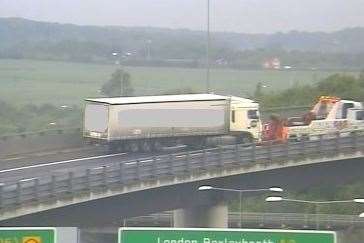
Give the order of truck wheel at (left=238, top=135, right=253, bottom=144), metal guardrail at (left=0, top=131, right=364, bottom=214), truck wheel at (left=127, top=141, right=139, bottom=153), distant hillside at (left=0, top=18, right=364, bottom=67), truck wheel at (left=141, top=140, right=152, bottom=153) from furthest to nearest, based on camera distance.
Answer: distant hillside at (left=0, top=18, right=364, bottom=67), truck wheel at (left=238, top=135, right=253, bottom=144), truck wheel at (left=141, top=140, right=152, bottom=153), truck wheel at (left=127, top=141, right=139, bottom=153), metal guardrail at (left=0, top=131, right=364, bottom=214)

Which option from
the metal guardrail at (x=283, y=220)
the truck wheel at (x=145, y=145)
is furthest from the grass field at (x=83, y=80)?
the metal guardrail at (x=283, y=220)

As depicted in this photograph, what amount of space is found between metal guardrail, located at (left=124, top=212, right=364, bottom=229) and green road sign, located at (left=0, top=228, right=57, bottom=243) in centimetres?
2510

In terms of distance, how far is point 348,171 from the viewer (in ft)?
96.6

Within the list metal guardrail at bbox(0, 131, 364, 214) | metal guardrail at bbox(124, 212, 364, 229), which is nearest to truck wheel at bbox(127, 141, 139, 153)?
metal guardrail at bbox(124, 212, 364, 229)

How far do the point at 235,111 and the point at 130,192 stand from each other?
36.7 feet

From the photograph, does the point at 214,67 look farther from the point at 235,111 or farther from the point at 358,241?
the point at 358,241

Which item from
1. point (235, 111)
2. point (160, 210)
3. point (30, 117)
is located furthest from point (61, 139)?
point (160, 210)

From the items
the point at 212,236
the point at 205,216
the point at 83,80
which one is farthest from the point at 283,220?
the point at 212,236

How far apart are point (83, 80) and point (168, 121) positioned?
336 inches

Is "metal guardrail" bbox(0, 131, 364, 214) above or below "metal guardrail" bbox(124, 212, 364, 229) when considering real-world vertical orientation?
above

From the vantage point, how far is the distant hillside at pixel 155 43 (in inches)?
1516

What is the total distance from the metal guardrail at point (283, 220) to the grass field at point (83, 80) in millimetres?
7566

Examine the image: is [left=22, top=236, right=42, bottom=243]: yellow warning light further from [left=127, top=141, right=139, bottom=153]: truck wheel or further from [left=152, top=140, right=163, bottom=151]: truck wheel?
[left=152, top=140, right=163, bottom=151]: truck wheel

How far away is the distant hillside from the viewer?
38513 millimetres
